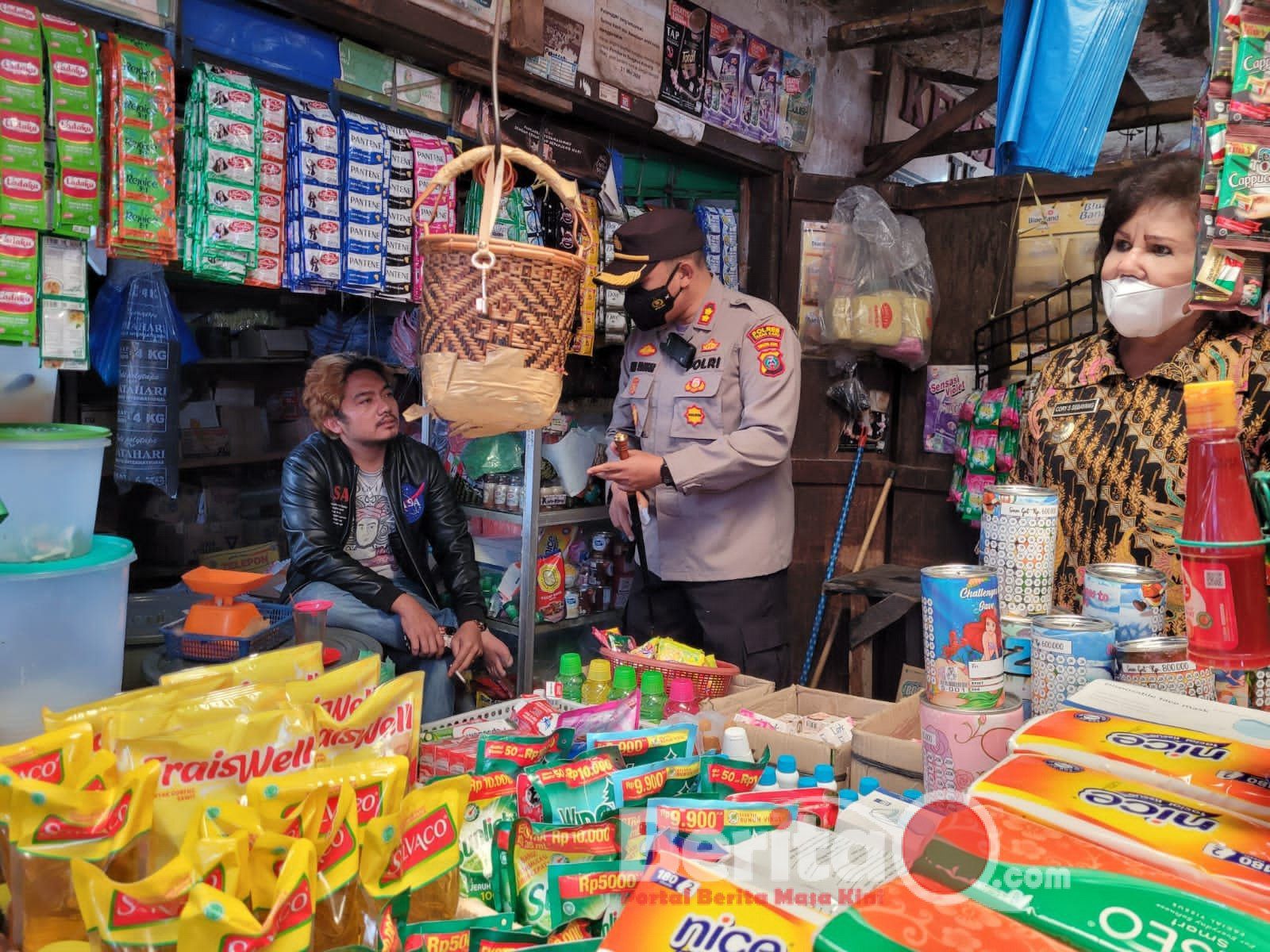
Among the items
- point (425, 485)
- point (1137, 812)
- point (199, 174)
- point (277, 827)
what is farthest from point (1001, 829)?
point (425, 485)

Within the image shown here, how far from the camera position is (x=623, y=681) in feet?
6.64

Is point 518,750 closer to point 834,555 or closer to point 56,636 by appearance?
point 56,636

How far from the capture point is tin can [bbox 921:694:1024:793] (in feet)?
3.82

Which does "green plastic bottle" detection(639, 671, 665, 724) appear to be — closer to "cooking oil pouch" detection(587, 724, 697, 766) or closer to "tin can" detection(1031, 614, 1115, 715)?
"cooking oil pouch" detection(587, 724, 697, 766)

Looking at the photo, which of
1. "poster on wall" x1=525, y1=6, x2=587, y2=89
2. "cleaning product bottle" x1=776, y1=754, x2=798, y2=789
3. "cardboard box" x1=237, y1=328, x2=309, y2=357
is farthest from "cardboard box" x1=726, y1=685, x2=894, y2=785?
"cardboard box" x1=237, y1=328, x2=309, y2=357

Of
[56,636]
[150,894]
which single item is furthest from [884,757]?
[56,636]

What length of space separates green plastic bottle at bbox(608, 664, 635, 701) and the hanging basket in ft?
2.77

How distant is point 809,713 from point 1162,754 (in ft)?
4.04

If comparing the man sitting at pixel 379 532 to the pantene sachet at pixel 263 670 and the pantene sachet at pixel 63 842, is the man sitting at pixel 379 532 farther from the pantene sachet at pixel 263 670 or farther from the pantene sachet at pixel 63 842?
the pantene sachet at pixel 63 842

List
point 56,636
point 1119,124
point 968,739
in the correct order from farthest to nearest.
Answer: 1. point 1119,124
2. point 56,636
3. point 968,739

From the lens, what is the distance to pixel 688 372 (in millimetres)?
3154

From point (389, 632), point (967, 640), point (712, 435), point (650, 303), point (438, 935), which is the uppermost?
point (650, 303)

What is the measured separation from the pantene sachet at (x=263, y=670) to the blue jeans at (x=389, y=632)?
5.11 ft

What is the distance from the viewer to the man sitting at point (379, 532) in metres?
2.92
